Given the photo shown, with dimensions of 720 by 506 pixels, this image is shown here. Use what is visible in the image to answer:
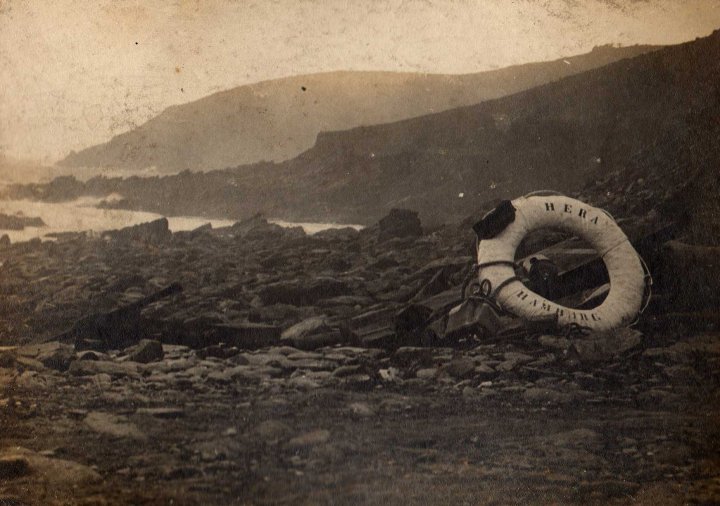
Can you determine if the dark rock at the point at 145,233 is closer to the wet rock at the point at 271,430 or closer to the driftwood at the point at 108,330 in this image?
the driftwood at the point at 108,330

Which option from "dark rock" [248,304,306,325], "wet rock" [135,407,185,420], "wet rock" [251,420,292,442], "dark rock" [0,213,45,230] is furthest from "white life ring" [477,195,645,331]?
"dark rock" [0,213,45,230]

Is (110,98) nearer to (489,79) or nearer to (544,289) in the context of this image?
(489,79)

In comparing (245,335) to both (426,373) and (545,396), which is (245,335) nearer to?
(426,373)

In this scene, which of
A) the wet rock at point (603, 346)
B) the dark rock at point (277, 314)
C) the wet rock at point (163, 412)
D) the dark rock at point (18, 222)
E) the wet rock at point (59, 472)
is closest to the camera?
the wet rock at point (59, 472)

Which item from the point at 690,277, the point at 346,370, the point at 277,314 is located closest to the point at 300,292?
the point at 277,314

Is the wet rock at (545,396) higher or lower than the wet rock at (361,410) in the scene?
higher

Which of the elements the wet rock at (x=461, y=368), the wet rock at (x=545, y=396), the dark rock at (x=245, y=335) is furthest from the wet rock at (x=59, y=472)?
the wet rock at (x=545, y=396)
